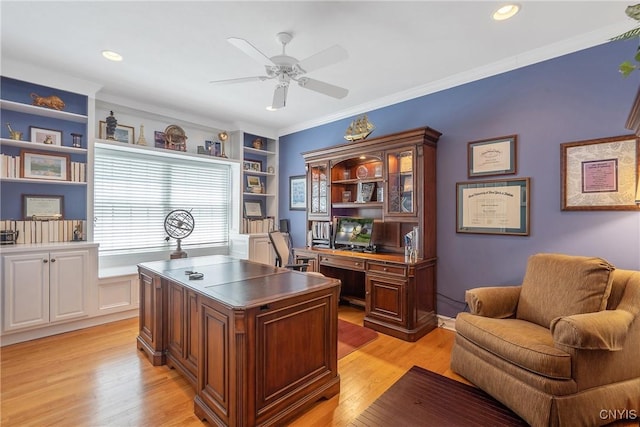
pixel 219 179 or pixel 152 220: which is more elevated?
pixel 219 179

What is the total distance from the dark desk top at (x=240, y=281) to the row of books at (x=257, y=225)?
81.1 inches

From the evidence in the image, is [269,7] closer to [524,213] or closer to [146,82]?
[146,82]

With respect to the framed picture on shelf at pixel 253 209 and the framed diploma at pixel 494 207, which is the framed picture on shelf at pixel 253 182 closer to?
the framed picture on shelf at pixel 253 209

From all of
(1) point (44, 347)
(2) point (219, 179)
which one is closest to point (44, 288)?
(1) point (44, 347)

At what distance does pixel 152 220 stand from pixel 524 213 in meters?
4.59

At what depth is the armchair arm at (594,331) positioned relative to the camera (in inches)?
63.6

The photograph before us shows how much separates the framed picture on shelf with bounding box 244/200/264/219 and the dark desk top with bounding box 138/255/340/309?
2228 mm

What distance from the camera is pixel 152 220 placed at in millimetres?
4219

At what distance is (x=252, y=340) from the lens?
1586 millimetres

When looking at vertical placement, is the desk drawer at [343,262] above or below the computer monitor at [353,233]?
below

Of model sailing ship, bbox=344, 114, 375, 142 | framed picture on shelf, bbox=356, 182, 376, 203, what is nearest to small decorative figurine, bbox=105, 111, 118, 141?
model sailing ship, bbox=344, 114, 375, 142

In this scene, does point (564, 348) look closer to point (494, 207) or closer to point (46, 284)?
point (494, 207)

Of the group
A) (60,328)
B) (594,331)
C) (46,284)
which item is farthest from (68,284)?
(594,331)

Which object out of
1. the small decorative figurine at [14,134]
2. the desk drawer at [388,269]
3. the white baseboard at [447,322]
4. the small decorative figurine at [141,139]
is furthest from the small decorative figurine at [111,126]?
the white baseboard at [447,322]
